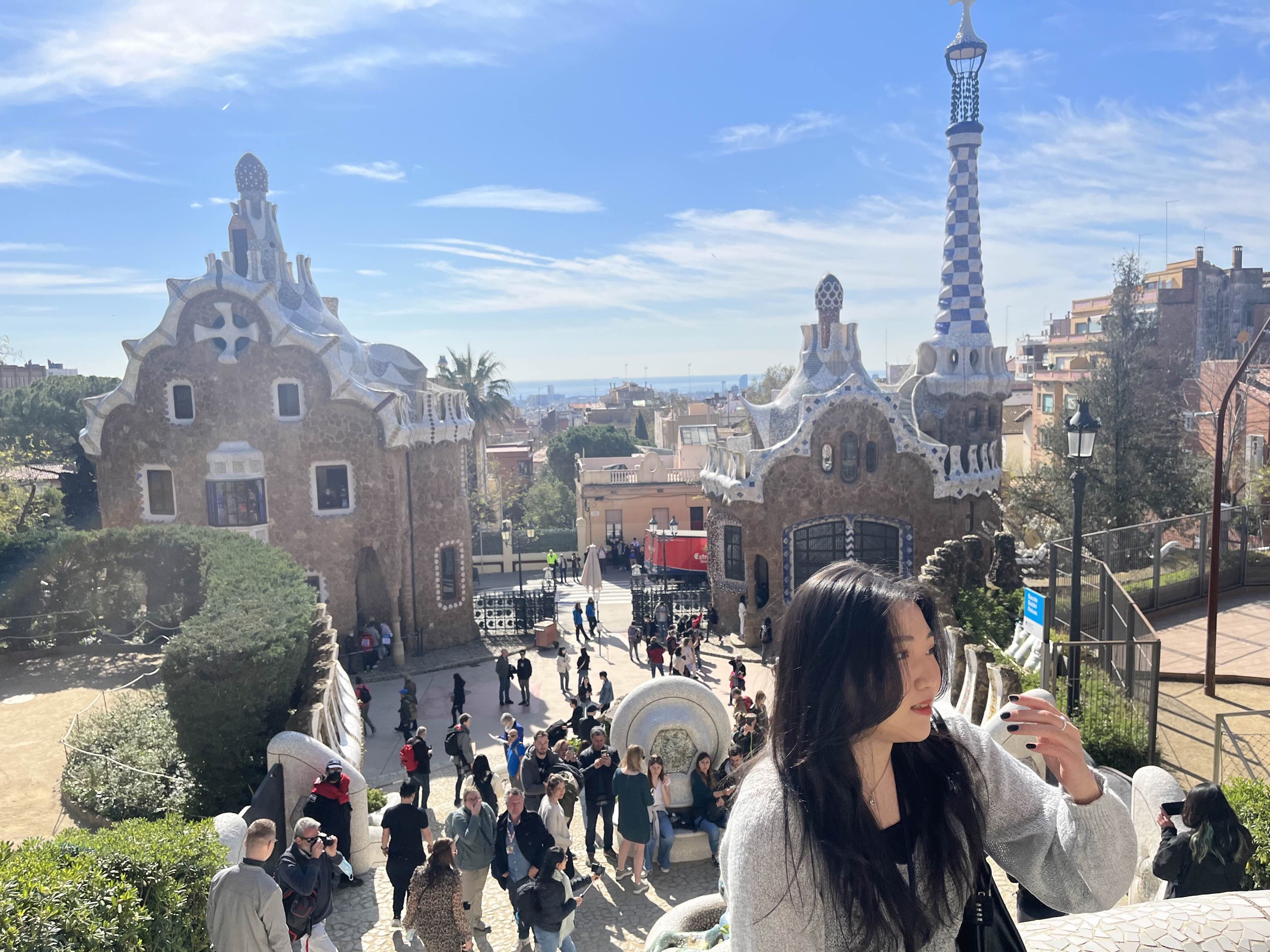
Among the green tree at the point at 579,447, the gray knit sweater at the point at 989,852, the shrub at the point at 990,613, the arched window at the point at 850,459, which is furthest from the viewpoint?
the green tree at the point at 579,447

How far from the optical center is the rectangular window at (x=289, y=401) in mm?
23000

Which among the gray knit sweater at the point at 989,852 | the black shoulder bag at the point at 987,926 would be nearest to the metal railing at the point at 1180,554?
the gray knit sweater at the point at 989,852

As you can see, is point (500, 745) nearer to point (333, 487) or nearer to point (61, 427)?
point (333, 487)

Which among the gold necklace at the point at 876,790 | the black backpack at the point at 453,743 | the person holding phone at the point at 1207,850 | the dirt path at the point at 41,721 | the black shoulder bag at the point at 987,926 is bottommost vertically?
the dirt path at the point at 41,721

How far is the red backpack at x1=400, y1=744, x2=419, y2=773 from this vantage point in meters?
10.6

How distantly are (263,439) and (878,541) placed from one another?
14830 millimetres

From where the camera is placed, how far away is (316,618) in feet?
48.5

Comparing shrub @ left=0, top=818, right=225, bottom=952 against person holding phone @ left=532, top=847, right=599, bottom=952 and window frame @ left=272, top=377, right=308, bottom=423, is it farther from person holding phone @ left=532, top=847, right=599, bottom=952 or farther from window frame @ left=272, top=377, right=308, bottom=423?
window frame @ left=272, top=377, right=308, bottom=423

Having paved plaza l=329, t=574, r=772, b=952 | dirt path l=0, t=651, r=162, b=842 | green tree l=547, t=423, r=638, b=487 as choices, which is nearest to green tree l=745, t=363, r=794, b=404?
green tree l=547, t=423, r=638, b=487

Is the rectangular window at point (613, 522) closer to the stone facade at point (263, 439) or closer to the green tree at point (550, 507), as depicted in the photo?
the green tree at point (550, 507)

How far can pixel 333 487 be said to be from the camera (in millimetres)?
23484

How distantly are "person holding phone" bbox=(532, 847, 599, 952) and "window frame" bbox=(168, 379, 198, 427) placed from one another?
18815 mm

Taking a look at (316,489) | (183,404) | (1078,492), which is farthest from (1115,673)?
(183,404)

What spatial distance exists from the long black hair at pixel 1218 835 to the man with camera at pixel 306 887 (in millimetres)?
5273
